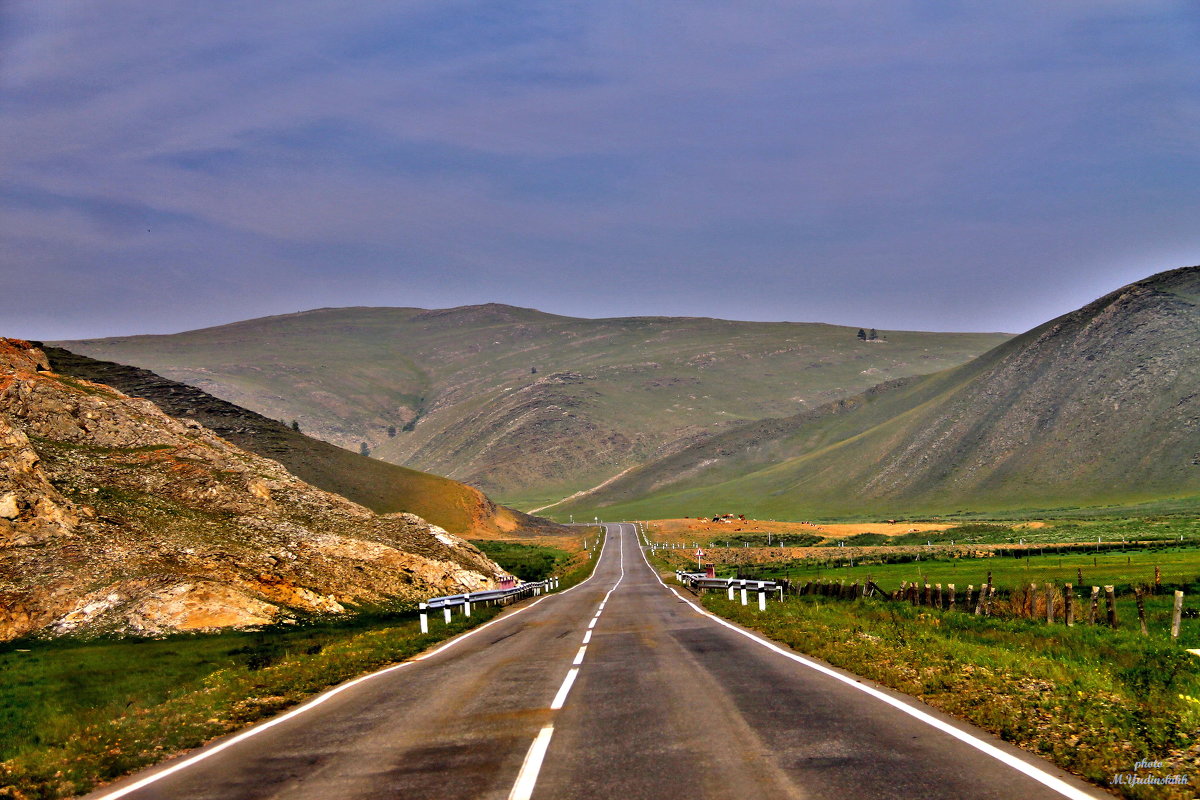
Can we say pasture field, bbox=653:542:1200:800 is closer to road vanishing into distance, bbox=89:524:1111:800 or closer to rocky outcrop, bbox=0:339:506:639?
road vanishing into distance, bbox=89:524:1111:800

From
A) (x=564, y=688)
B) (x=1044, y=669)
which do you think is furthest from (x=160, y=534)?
(x=1044, y=669)

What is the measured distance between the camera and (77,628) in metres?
29.1

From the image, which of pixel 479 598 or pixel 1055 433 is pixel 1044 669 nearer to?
pixel 479 598

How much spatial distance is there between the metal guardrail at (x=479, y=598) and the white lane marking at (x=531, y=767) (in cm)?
1664

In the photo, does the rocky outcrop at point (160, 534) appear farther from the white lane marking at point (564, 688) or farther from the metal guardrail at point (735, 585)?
the white lane marking at point (564, 688)

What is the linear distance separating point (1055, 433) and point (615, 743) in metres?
164

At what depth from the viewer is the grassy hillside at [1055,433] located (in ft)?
456

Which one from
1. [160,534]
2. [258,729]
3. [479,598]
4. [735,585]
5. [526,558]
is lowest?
[526,558]

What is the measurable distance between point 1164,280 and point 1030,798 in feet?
676

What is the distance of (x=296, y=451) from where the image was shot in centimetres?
10519

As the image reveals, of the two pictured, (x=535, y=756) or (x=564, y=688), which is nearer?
(x=535, y=756)

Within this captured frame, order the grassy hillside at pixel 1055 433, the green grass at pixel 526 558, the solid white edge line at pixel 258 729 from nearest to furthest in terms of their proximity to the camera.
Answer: the solid white edge line at pixel 258 729 → the green grass at pixel 526 558 → the grassy hillside at pixel 1055 433

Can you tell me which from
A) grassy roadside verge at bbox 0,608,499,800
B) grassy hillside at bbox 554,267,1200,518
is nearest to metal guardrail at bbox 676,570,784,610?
grassy roadside verge at bbox 0,608,499,800

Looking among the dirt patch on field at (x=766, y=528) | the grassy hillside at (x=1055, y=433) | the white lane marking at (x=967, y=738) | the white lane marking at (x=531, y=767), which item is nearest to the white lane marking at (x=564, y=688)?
the white lane marking at (x=531, y=767)
